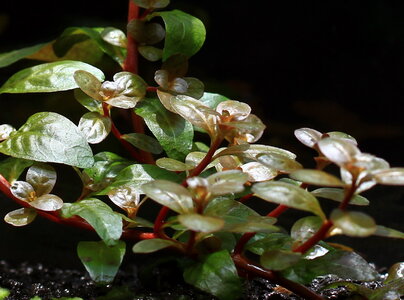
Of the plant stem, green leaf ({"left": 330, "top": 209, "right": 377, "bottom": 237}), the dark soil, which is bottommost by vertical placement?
the dark soil

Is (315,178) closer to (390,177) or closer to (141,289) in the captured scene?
(390,177)

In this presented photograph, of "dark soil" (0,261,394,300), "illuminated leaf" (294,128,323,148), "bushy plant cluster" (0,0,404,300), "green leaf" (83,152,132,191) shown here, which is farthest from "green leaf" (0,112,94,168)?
"illuminated leaf" (294,128,323,148)

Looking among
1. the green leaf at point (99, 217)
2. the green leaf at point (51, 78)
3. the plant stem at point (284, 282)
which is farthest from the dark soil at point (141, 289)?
the green leaf at point (51, 78)

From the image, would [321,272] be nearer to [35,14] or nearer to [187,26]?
[187,26]

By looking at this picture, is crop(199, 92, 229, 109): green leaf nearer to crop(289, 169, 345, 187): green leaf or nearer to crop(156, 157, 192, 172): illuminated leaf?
crop(156, 157, 192, 172): illuminated leaf

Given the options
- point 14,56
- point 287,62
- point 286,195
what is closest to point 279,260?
point 286,195

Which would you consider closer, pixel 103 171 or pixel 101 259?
pixel 101 259
